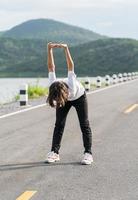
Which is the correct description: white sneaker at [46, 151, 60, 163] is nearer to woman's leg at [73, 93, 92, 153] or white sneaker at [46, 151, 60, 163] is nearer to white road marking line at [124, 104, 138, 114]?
woman's leg at [73, 93, 92, 153]

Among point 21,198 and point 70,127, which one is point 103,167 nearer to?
point 21,198

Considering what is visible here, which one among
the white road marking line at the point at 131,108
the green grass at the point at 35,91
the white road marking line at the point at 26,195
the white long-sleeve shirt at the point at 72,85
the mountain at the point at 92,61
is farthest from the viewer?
the mountain at the point at 92,61

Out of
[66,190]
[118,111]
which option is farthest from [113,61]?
[66,190]

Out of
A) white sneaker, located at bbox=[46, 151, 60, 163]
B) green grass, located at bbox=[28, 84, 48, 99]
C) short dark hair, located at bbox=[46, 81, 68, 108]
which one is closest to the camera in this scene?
short dark hair, located at bbox=[46, 81, 68, 108]

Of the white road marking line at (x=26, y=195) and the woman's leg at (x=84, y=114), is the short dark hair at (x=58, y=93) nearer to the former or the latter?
the woman's leg at (x=84, y=114)

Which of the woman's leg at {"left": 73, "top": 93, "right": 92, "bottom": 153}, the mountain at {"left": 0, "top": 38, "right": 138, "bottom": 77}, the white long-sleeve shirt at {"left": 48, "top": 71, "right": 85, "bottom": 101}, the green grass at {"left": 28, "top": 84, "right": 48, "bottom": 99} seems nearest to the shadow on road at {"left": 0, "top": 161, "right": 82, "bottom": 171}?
the woman's leg at {"left": 73, "top": 93, "right": 92, "bottom": 153}

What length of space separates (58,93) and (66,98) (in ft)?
0.61

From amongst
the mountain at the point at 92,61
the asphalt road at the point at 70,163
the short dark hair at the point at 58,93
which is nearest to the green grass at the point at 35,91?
the asphalt road at the point at 70,163

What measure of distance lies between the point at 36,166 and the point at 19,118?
700 cm

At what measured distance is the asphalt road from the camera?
660 centimetres

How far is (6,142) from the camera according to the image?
10.5 meters

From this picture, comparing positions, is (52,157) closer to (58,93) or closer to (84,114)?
(84,114)

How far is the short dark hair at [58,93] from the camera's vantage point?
307 inches

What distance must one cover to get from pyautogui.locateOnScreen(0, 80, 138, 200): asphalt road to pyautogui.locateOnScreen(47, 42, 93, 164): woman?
230 millimetres
